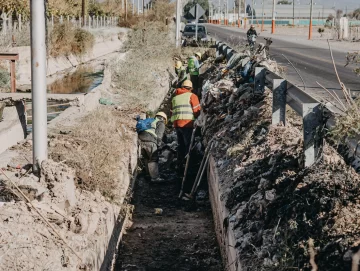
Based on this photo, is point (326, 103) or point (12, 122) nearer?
point (326, 103)

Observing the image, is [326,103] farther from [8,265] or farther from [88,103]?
[88,103]

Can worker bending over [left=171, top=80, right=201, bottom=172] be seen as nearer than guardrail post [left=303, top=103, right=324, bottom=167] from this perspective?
No

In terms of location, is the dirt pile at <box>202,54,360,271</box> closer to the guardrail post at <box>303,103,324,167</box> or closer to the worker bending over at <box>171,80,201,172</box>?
the guardrail post at <box>303,103,324,167</box>

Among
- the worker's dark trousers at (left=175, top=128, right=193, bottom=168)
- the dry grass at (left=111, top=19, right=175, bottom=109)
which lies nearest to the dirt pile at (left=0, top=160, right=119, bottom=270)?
the worker's dark trousers at (left=175, top=128, right=193, bottom=168)

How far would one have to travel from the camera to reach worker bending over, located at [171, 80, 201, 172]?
39.7 feet

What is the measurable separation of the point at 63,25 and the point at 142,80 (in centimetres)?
1012

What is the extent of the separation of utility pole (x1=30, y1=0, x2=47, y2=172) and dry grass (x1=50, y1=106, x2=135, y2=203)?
0.66 meters

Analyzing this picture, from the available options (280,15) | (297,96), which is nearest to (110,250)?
(297,96)

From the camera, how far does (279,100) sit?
25.9 feet

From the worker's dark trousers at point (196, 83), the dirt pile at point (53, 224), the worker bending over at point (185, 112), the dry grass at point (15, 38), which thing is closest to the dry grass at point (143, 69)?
the worker's dark trousers at point (196, 83)

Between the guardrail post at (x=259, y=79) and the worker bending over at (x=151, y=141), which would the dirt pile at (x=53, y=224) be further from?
the worker bending over at (x=151, y=141)

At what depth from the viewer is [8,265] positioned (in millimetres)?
4949

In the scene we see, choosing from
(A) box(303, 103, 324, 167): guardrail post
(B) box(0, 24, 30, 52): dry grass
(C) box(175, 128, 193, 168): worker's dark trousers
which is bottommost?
(C) box(175, 128, 193, 168): worker's dark trousers

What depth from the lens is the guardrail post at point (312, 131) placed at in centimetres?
582
